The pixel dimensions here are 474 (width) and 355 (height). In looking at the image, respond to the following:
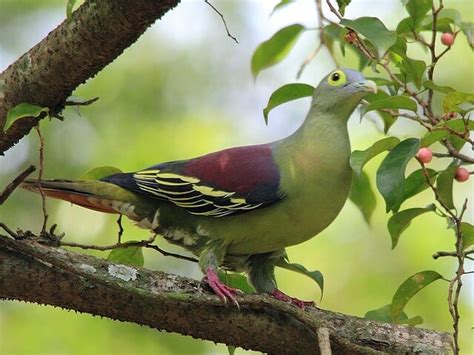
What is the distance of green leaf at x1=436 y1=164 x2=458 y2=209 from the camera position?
329 centimetres

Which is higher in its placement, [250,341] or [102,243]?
[102,243]

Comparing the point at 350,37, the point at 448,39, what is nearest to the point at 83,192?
the point at 350,37

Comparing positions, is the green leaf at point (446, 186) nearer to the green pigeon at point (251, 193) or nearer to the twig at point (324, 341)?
the green pigeon at point (251, 193)

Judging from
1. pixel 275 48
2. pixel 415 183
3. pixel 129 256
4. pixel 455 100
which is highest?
pixel 275 48

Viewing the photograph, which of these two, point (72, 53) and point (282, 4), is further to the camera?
point (282, 4)

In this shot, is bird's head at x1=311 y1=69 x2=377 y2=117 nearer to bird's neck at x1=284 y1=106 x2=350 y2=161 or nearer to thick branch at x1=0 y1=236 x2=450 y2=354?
bird's neck at x1=284 y1=106 x2=350 y2=161

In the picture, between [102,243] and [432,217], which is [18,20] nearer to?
[102,243]

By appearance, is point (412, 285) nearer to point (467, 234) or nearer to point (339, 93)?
point (467, 234)

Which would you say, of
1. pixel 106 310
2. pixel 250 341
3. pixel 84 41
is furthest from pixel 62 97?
pixel 250 341

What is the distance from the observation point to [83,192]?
3.61m

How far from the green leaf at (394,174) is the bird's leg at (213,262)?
0.64 meters

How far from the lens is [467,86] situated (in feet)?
22.8

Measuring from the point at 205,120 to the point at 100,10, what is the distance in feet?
14.0

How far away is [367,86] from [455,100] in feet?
1.68
